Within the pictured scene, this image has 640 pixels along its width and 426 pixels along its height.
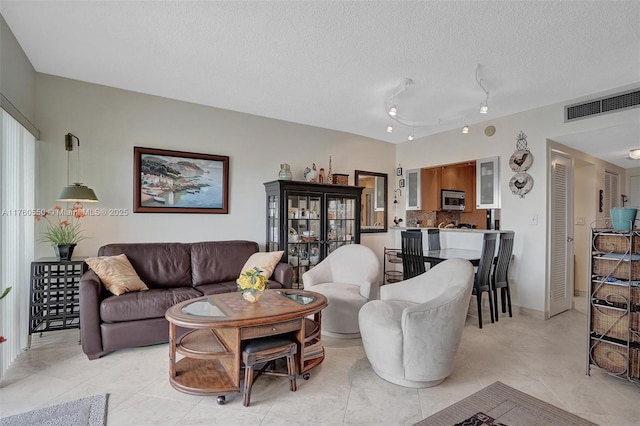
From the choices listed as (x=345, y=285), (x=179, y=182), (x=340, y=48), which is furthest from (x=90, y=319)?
(x=340, y=48)

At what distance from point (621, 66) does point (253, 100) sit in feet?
12.1

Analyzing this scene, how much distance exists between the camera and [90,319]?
9.45 ft

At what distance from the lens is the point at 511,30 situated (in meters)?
2.54

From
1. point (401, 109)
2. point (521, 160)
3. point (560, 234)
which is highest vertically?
point (401, 109)

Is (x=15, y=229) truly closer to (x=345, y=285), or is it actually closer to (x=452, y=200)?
(x=345, y=285)

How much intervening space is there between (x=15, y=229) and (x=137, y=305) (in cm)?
119

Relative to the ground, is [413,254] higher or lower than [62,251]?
lower

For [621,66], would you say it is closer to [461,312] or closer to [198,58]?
[461,312]

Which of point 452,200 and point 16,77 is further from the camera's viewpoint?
point 452,200

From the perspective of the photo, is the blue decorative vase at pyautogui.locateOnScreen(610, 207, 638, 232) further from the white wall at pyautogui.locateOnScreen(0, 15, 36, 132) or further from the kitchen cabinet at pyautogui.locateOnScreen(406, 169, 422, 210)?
the white wall at pyautogui.locateOnScreen(0, 15, 36, 132)

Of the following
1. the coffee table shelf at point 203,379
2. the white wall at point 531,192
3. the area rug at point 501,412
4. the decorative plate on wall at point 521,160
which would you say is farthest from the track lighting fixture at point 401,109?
the coffee table shelf at point 203,379

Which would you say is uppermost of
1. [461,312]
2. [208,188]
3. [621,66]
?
[621,66]

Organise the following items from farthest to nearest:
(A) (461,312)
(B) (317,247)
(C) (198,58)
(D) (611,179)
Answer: (D) (611,179) < (B) (317,247) < (C) (198,58) < (A) (461,312)

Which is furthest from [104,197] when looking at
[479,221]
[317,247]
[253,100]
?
[479,221]
